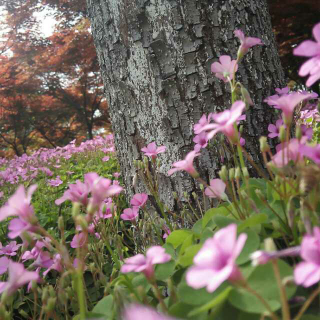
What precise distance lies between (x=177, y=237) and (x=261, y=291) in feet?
1.26

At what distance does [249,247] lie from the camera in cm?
65

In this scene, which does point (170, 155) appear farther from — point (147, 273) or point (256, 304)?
point (256, 304)

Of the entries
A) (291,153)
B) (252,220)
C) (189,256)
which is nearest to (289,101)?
(291,153)

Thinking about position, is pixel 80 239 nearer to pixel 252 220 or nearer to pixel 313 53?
pixel 252 220

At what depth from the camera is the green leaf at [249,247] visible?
63 cm

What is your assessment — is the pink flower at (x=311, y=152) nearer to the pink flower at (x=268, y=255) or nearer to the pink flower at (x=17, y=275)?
the pink flower at (x=268, y=255)

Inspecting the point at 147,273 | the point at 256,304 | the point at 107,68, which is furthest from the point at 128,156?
the point at 256,304

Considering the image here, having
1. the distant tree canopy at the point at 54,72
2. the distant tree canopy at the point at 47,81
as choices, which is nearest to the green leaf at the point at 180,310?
the distant tree canopy at the point at 54,72

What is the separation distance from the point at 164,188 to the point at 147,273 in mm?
1097

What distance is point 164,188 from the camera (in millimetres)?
1707

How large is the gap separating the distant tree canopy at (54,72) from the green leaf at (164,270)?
8794 millimetres

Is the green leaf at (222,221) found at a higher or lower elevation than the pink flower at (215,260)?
lower

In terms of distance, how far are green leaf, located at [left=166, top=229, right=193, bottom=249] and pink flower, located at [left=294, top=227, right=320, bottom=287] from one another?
0.47 metres

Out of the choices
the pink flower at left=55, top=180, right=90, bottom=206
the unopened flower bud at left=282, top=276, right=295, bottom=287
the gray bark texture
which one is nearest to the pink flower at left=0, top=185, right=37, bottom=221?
the pink flower at left=55, top=180, right=90, bottom=206
